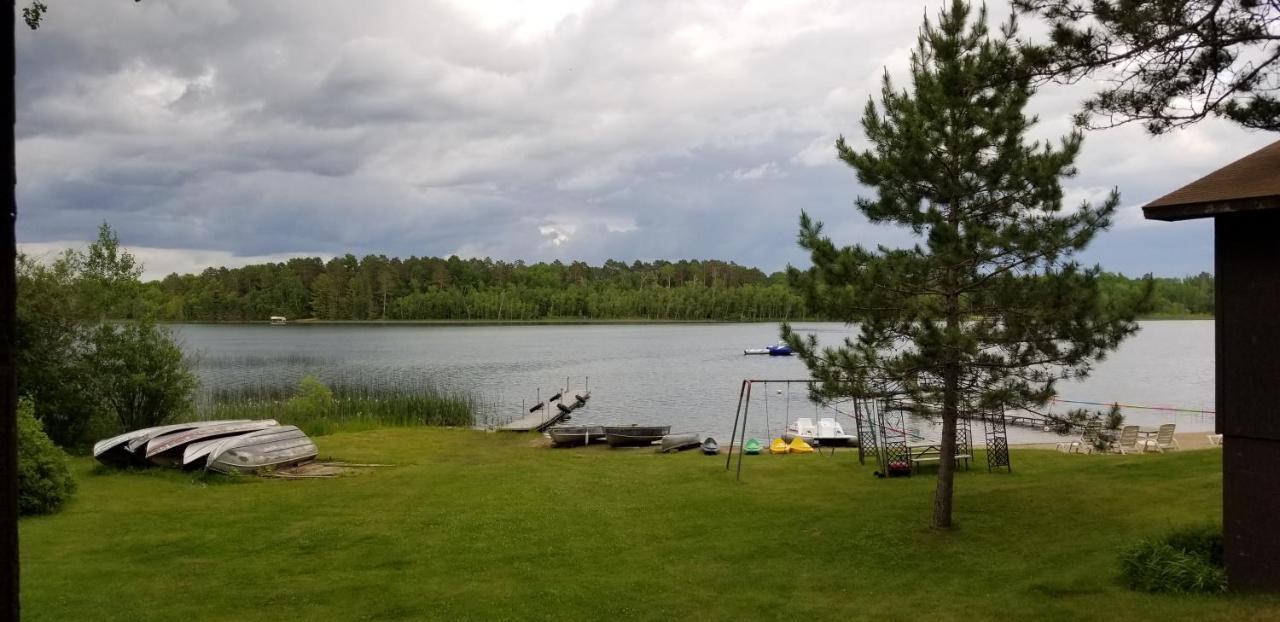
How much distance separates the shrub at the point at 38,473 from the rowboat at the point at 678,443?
49.7ft

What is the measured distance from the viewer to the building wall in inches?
293

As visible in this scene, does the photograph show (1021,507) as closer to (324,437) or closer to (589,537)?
(589,537)

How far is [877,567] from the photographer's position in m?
10.3

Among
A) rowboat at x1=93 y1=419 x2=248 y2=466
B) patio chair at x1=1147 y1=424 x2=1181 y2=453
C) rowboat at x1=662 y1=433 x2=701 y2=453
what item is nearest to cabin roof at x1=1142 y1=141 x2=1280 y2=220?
patio chair at x1=1147 y1=424 x2=1181 y2=453

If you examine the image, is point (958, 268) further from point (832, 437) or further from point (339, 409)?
point (339, 409)

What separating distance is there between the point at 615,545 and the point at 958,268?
6284mm

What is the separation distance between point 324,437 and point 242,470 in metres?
6.63

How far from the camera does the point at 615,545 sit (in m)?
11.6

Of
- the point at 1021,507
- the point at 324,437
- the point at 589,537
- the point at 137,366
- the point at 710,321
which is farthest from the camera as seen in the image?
the point at 710,321

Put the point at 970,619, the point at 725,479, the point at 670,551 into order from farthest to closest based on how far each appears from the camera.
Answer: the point at 725,479 → the point at 670,551 → the point at 970,619

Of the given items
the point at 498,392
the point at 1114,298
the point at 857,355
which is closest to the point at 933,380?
the point at 857,355

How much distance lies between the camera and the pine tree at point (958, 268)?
1076 centimetres

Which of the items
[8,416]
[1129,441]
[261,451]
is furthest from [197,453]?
[1129,441]

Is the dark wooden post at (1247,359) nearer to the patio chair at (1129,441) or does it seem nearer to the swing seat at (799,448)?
the patio chair at (1129,441)
